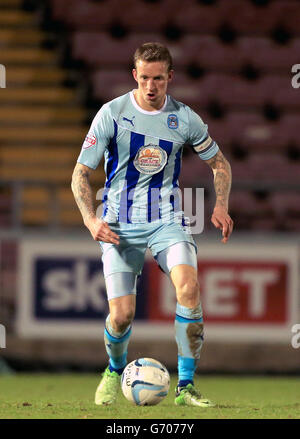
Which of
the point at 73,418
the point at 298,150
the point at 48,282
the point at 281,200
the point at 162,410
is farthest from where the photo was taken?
the point at 298,150

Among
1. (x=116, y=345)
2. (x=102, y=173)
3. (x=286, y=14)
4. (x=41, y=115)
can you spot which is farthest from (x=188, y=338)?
(x=286, y=14)

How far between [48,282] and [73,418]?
114 inches

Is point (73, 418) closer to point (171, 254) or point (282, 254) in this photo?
point (171, 254)

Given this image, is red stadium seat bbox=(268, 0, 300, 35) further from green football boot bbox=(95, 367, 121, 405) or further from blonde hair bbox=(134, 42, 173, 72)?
green football boot bbox=(95, 367, 121, 405)

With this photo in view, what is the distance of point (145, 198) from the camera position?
5051 millimetres

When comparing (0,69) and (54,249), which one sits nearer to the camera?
(54,249)

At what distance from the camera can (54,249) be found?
7387 mm

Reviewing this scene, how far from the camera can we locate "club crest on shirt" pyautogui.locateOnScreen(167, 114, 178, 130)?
504 cm

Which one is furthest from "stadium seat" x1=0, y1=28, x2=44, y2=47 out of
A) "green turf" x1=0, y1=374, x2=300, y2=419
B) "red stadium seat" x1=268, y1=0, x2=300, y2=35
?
"green turf" x1=0, y1=374, x2=300, y2=419

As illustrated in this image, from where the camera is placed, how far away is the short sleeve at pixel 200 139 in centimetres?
510

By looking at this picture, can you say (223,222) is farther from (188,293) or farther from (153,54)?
(153,54)

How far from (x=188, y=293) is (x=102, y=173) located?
4.89 m

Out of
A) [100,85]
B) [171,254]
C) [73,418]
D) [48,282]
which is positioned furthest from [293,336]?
[100,85]

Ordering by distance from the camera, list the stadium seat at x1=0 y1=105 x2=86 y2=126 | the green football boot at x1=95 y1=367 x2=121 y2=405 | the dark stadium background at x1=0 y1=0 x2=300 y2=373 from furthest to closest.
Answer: the stadium seat at x1=0 y1=105 x2=86 y2=126, the dark stadium background at x1=0 y1=0 x2=300 y2=373, the green football boot at x1=95 y1=367 x2=121 y2=405
